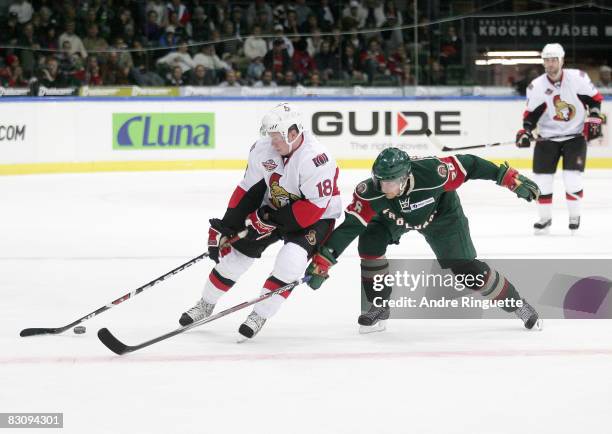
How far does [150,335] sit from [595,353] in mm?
1801

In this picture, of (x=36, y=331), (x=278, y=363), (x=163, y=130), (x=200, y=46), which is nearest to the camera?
(x=278, y=363)

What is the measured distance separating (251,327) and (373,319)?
0.53 m

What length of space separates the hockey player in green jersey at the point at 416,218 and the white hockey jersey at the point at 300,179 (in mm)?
130

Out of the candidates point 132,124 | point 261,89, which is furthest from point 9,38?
point 261,89

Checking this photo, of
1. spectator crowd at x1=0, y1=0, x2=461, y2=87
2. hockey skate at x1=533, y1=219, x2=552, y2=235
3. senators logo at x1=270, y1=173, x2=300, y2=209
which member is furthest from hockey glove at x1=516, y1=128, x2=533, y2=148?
spectator crowd at x1=0, y1=0, x2=461, y2=87

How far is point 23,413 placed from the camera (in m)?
3.23

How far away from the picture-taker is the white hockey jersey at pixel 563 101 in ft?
27.2

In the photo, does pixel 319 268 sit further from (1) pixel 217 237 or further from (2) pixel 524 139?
(2) pixel 524 139

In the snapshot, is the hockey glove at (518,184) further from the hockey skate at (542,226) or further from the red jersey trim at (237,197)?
the hockey skate at (542,226)

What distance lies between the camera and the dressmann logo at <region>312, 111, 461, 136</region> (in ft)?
43.8

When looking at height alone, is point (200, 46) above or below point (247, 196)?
above

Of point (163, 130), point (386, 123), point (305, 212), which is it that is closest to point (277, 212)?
point (305, 212)

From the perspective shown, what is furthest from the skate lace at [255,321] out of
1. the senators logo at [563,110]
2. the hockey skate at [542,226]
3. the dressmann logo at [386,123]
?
the dressmann logo at [386,123]

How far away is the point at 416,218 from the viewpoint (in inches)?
171
